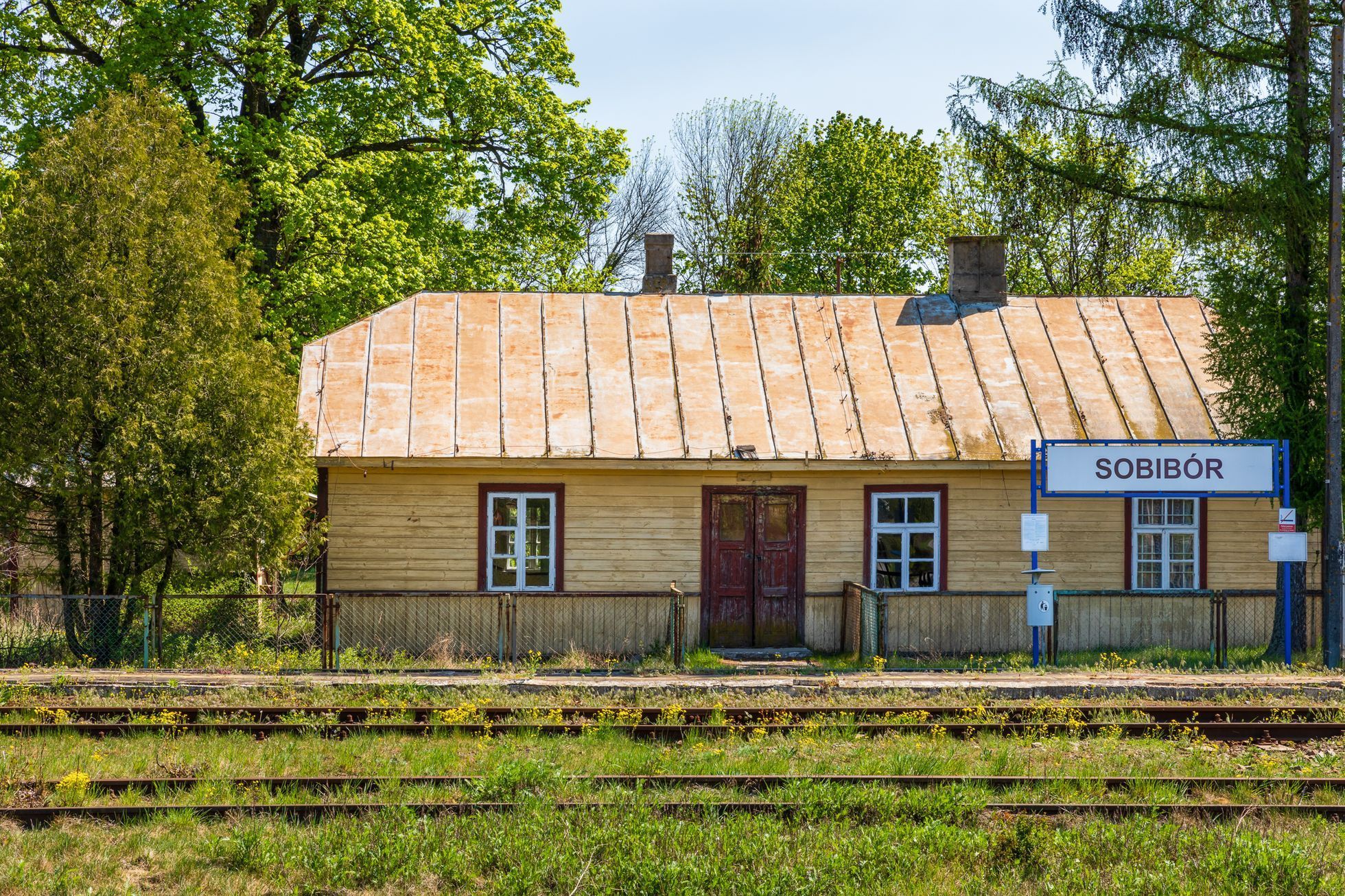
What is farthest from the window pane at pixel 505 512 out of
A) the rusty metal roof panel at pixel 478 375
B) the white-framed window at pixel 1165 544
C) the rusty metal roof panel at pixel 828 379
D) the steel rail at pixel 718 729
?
the white-framed window at pixel 1165 544

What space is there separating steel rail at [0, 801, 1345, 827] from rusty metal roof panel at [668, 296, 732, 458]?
8.25 m

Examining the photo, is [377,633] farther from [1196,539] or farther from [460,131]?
[460,131]

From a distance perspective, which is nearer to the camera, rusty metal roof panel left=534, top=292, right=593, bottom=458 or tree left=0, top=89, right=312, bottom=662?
tree left=0, top=89, right=312, bottom=662

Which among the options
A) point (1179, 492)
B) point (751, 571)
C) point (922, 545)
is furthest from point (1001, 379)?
point (751, 571)

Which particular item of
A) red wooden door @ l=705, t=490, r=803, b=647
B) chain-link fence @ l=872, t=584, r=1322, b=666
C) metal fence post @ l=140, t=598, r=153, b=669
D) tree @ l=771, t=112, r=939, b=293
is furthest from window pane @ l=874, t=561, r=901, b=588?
tree @ l=771, t=112, r=939, b=293

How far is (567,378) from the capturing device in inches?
714

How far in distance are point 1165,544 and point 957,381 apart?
12.9 ft

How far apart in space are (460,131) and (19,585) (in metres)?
14.4

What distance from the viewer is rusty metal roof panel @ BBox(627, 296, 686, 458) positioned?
1681 cm

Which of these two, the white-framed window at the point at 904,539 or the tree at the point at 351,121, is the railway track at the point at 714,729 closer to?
the white-framed window at the point at 904,539

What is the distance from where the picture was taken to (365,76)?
2519cm

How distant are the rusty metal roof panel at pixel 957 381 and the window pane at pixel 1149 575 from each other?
9.46ft

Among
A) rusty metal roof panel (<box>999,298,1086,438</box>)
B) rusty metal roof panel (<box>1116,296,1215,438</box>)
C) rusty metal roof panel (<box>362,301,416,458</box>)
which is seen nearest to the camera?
rusty metal roof panel (<box>362,301,416,458</box>)

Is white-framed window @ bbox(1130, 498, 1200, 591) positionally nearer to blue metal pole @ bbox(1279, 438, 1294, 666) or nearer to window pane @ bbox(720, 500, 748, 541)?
blue metal pole @ bbox(1279, 438, 1294, 666)
